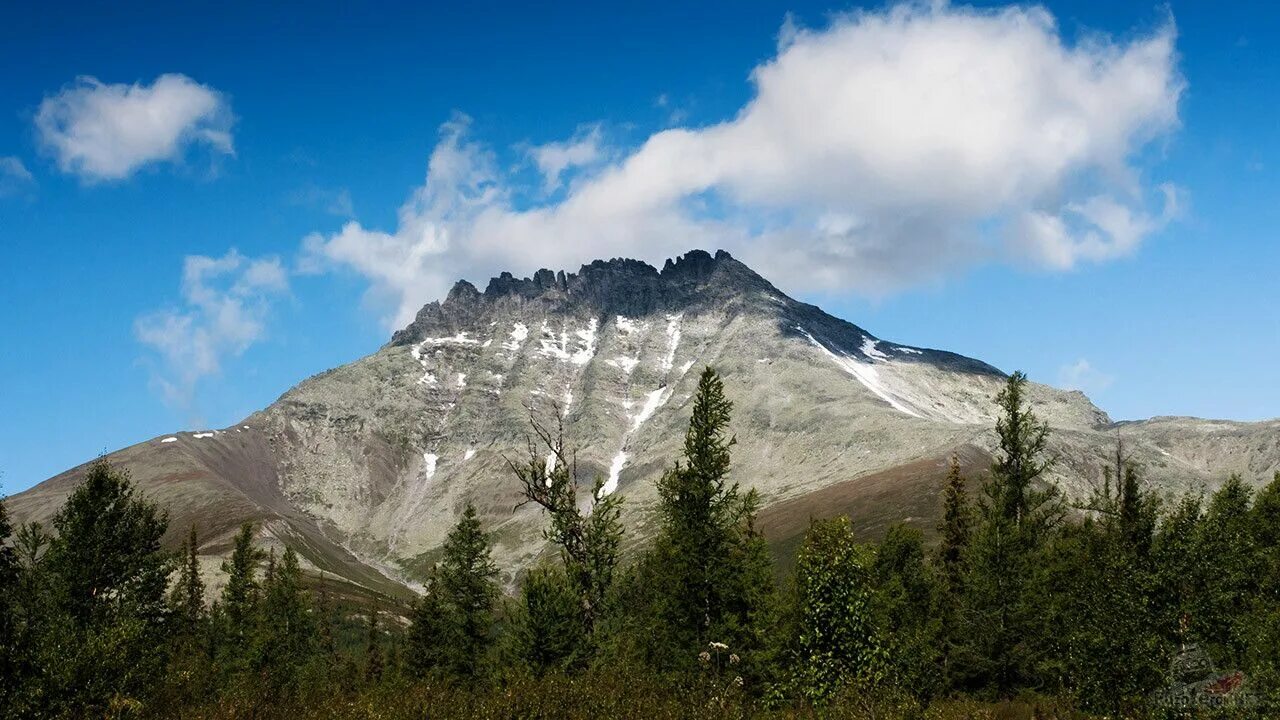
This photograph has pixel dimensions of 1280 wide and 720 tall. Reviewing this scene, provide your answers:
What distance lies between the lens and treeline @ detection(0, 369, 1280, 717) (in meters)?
23.7

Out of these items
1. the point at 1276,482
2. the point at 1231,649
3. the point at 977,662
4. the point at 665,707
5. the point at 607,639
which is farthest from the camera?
the point at 1276,482

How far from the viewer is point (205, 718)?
19.0 m

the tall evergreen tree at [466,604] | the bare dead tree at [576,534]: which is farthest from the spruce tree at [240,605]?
the bare dead tree at [576,534]

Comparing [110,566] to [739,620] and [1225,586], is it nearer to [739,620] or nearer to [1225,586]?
[739,620]

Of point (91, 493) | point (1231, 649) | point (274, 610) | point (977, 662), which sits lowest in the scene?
point (274, 610)

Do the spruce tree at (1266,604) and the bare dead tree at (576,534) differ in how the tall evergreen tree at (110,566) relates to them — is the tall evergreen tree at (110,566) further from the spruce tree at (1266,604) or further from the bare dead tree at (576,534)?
the spruce tree at (1266,604)

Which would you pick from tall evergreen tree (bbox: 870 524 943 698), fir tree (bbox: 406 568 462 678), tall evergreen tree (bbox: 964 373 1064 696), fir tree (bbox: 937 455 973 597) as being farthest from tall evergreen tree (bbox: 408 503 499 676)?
fir tree (bbox: 937 455 973 597)

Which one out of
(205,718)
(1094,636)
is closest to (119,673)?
(205,718)

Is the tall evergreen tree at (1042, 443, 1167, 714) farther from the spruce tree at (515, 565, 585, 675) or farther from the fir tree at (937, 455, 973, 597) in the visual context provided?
the spruce tree at (515, 565, 585, 675)

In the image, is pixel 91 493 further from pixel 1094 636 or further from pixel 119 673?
pixel 1094 636

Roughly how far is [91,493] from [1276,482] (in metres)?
86.6

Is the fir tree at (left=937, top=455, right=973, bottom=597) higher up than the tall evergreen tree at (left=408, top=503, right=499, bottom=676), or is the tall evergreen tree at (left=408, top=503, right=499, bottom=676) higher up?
the fir tree at (left=937, top=455, right=973, bottom=597)

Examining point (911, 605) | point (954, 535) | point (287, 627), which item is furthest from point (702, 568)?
point (287, 627)

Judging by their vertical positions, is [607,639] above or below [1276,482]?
below
